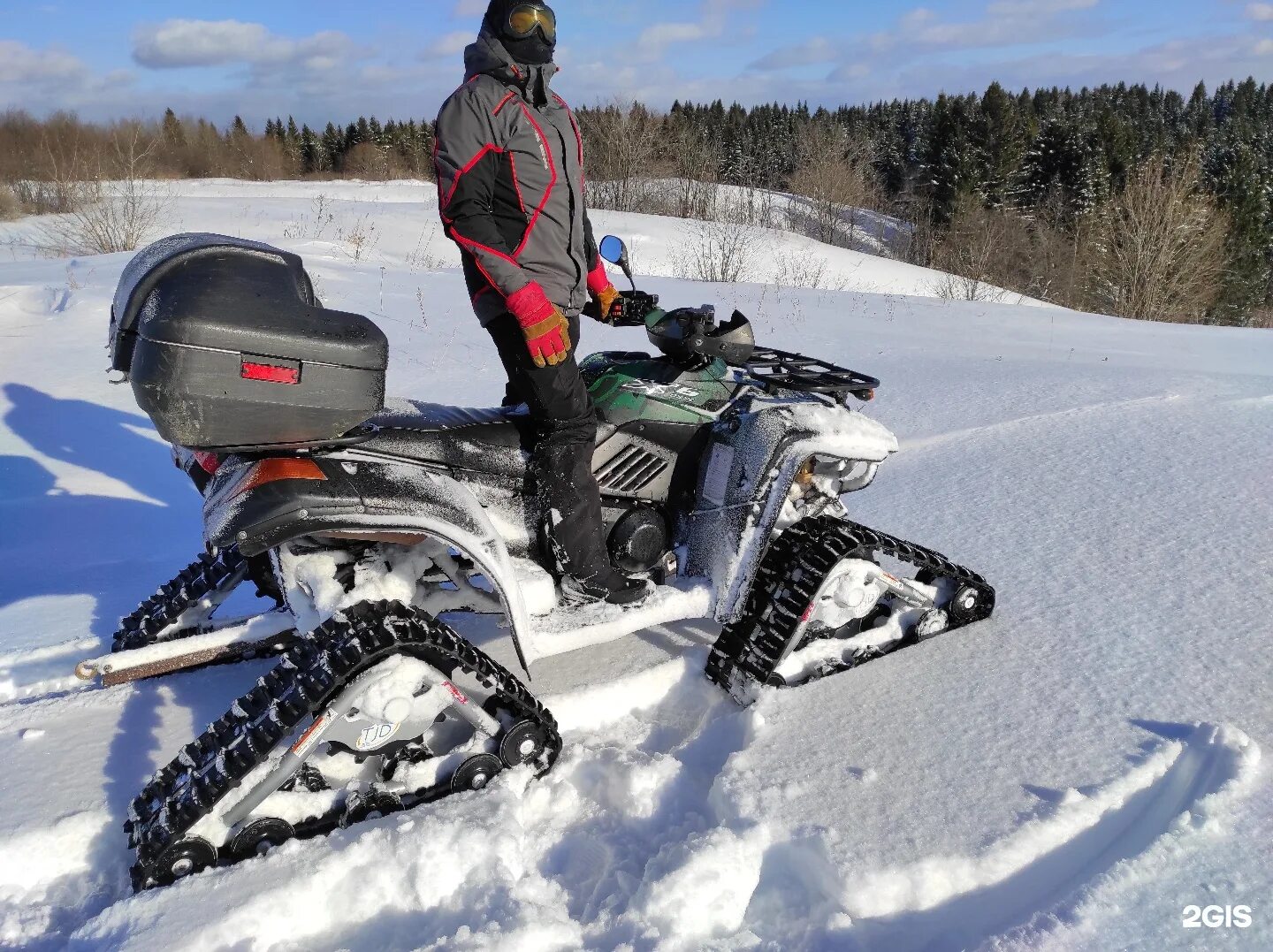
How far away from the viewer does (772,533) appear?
10.2 feet

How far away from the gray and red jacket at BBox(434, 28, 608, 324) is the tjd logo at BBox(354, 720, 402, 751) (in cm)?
120

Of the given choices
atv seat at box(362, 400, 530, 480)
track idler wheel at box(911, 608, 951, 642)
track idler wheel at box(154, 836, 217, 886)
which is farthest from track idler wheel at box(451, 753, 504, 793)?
track idler wheel at box(911, 608, 951, 642)

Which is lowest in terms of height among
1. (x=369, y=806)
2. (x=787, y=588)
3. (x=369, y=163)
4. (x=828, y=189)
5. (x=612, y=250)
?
(x=369, y=806)

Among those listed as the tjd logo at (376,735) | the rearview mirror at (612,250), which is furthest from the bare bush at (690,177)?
the tjd logo at (376,735)

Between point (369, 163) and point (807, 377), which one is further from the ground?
point (369, 163)

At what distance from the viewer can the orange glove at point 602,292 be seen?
3.38m

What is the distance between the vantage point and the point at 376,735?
2303mm

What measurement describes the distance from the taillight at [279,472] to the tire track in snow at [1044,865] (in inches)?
64.6

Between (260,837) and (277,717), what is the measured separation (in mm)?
303

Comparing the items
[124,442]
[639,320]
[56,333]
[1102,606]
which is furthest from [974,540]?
[56,333]

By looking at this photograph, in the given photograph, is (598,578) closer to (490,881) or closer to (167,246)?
(490,881)

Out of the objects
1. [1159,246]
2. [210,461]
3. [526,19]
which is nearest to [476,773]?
[210,461]

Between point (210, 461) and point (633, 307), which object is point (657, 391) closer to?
point (633, 307)

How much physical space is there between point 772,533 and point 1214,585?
1.60m
